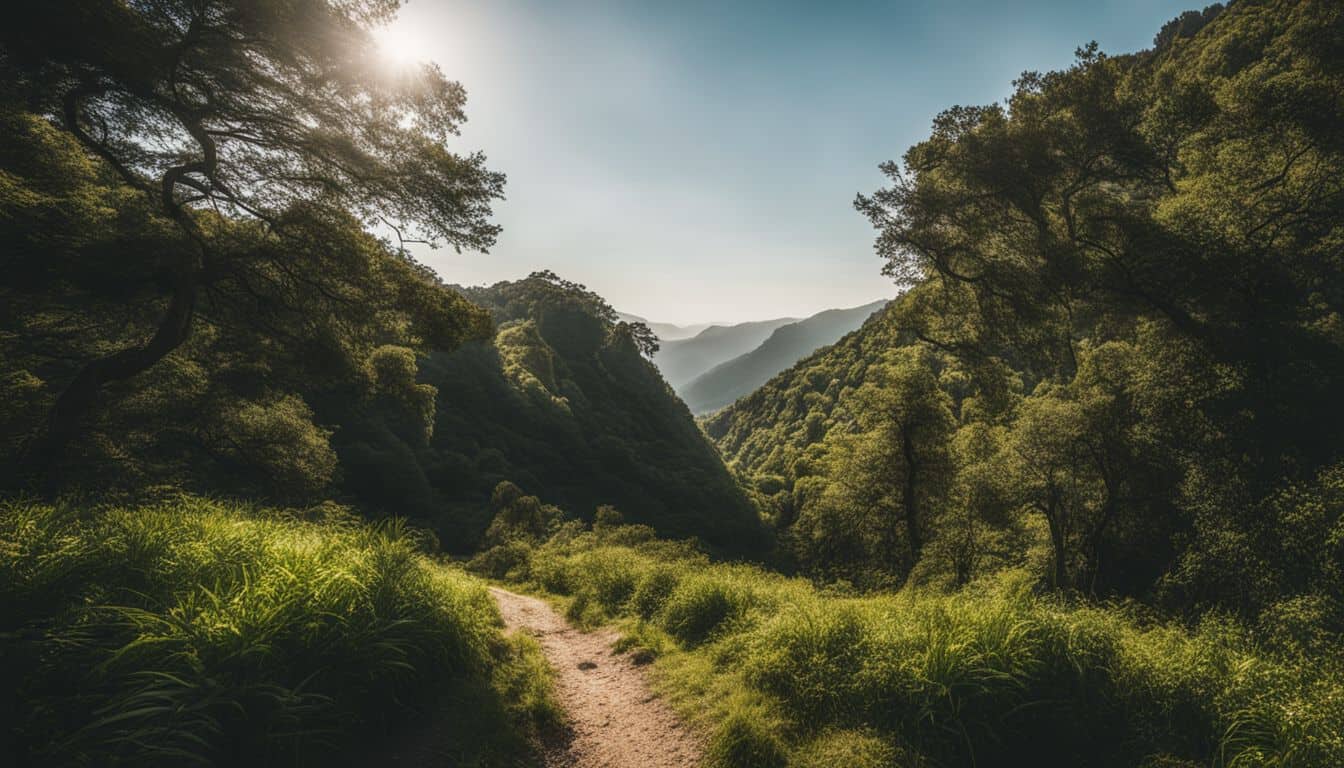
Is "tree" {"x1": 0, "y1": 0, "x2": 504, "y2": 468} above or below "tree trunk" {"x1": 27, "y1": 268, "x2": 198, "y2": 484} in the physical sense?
above

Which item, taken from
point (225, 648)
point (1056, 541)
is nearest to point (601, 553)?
point (225, 648)

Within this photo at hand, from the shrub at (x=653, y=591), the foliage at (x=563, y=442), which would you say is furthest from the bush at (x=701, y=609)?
the foliage at (x=563, y=442)

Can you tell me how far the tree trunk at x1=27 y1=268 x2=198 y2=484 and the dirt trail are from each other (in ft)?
28.1

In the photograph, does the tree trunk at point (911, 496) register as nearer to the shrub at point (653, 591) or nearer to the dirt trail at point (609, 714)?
the shrub at point (653, 591)

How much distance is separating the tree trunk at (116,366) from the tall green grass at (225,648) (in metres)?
4.18

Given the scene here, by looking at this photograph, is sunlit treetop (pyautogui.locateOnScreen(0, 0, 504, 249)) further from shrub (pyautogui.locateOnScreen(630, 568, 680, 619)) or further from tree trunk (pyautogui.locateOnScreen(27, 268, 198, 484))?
shrub (pyautogui.locateOnScreen(630, 568, 680, 619))

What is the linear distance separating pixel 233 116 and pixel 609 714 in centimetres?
1167

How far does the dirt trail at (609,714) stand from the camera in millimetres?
4602

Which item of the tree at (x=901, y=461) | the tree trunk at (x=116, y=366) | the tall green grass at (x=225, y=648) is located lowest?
the tree at (x=901, y=461)

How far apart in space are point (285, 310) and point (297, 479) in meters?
8.22

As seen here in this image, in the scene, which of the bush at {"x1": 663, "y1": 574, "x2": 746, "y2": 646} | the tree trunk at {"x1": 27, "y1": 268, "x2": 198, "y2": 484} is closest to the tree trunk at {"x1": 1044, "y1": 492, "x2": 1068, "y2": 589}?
the bush at {"x1": 663, "y1": 574, "x2": 746, "y2": 646}

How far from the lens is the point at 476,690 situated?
4.97 m

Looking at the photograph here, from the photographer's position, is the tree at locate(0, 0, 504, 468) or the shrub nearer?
the tree at locate(0, 0, 504, 468)

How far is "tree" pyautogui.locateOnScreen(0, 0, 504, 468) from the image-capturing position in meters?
6.61
